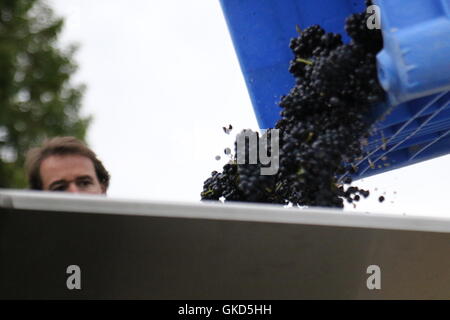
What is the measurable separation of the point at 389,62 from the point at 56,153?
803 millimetres

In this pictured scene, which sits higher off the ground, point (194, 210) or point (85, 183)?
point (85, 183)

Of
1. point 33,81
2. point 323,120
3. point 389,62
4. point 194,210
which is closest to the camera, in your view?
point 194,210

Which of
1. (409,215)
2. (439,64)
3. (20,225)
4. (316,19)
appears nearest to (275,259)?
(409,215)

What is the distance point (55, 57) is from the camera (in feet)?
21.3

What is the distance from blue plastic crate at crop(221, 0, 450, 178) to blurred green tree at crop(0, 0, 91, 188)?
11.9ft

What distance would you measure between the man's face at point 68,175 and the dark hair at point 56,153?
0.01 meters

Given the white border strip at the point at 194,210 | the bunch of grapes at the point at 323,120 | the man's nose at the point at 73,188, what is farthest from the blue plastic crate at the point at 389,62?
the man's nose at the point at 73,188

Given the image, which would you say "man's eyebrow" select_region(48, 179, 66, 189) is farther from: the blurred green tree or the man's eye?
the blurred green tree

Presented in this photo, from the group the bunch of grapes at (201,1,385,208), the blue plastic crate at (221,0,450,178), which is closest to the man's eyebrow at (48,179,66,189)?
the bunch of grapes at (201,1,385,208)

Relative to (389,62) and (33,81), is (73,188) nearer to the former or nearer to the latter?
(389,62)

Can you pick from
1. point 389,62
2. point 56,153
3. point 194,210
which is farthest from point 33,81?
point 194,210

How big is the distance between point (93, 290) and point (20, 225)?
17cm

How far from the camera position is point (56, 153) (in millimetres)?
1561
